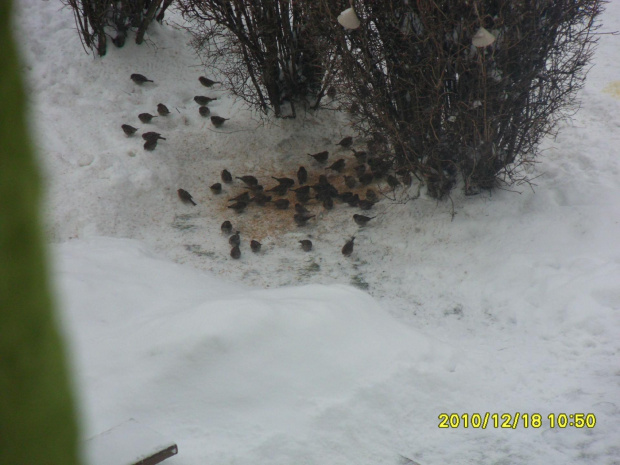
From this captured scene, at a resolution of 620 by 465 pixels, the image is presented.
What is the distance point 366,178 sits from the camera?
23.6 feet

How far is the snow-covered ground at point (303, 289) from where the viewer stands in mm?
3385

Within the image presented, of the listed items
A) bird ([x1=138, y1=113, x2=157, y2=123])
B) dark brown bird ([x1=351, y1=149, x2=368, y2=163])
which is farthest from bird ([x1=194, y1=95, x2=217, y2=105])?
dark brown bird ([x1=351, y1=149, x2=368, y2=163])

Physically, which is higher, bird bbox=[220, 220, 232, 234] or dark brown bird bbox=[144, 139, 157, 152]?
dark brown bird bbox=[144, 139, 157, 152]

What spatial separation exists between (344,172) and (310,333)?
397cm

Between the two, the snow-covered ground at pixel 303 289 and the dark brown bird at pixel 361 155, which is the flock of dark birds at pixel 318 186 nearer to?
the dark brown bird at pixel 361 155

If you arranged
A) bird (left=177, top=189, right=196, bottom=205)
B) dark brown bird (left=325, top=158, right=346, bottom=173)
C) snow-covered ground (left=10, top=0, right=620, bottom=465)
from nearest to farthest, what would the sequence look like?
snow-covered ground (left=10, top=0, right=620, bottom=465) → bird (left=177, top=189, right=196, bottom=205) → dark brown bird (left=325, top=158, right=346, bottom=173)

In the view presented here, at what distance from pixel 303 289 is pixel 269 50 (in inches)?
149

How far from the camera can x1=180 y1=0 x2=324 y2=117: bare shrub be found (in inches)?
276

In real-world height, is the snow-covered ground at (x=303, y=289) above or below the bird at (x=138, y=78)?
below

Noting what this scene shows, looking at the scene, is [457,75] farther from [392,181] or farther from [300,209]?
[300,209]

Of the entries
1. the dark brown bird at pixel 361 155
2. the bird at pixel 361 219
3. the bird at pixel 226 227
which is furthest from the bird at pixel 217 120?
the bird at pixel 361 219

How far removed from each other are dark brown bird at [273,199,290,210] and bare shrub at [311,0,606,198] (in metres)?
1.32

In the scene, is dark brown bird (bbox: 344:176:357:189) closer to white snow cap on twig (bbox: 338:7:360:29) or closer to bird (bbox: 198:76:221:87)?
white snow cap on twig (bbox: 338:7:360:29)

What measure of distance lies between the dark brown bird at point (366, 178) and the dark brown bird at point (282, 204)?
0.96 meters
